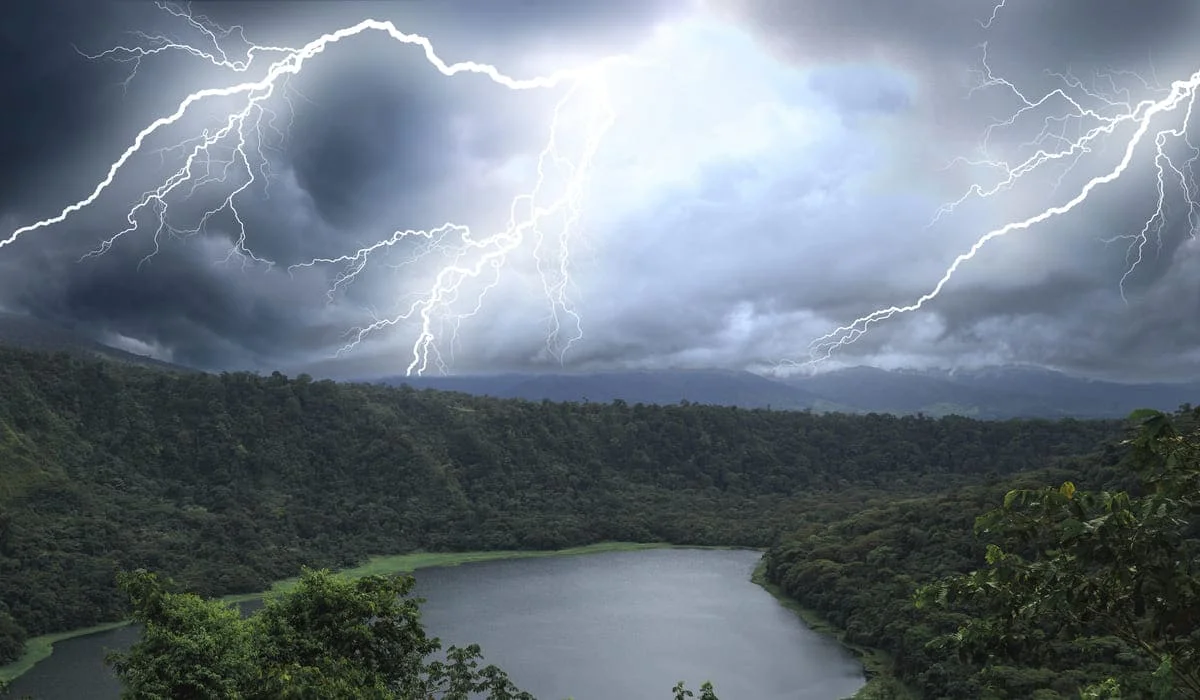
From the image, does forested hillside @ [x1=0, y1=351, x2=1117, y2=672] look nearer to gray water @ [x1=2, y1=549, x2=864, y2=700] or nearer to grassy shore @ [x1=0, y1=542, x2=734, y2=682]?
grassy shore @ [x1=0, y1=542, x2=734, y2=682]

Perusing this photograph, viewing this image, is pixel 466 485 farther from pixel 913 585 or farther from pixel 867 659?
pixel 867 659

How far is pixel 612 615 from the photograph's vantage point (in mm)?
59688

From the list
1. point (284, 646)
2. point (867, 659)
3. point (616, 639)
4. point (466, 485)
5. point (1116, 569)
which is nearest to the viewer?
point (1116, 569)

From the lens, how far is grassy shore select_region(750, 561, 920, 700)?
35.9 metres

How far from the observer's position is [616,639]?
5300cm

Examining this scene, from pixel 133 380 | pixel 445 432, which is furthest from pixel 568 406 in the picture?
pixel 133 380

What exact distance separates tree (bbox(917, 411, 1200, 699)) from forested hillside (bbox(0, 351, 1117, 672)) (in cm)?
5835

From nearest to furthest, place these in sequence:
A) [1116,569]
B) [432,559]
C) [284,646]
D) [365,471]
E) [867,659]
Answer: [1116,569]
[284,646]
[867,659]
[432,559]
[365,471]

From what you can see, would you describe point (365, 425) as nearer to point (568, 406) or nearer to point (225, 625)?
point (568, 406)

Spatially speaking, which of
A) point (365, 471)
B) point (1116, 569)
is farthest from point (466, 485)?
point (1116, 569)

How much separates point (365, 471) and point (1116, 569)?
105312mm

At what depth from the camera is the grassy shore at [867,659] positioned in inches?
1415

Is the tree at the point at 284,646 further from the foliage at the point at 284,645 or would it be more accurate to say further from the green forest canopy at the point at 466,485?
the green forest canopy at the point at 466,485

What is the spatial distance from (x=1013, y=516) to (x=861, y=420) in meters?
141
